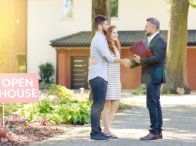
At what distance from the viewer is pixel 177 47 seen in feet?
89.0

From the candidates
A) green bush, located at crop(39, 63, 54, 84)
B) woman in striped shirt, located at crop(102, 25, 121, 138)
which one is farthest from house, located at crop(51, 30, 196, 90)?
woman in striped shirt, located at crop(102, 25, 121, 138)

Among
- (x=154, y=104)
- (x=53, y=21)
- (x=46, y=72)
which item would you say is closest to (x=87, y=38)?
(x=53, y=21)

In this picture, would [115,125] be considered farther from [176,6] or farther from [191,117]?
[176,6]

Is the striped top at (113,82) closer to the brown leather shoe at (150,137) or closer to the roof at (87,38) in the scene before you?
the brown leather shoe at (150,137)

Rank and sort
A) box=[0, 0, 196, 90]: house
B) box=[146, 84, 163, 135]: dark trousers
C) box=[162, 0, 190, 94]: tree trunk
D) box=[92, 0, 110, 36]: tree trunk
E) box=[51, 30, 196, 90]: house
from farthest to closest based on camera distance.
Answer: box=[0, 0, 196, 90]: house
box=[51, 30, 196, 90]: house
box=[162, 0, 190, 94]: tree trunk
box=[92, 0, 110, 36]: tree trunk
box=[146, 84, 163, 135]: dark trousers

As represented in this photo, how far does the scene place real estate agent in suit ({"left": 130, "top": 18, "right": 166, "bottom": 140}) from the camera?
9648 millimetres

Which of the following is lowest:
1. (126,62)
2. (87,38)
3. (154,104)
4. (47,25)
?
(154,104)

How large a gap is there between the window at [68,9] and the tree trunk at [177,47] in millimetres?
13814

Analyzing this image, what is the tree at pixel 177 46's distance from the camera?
1053 inches

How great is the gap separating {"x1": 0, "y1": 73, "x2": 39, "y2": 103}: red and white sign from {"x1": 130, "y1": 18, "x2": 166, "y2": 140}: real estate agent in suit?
200 centimetres

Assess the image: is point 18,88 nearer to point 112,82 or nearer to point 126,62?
point 112,82

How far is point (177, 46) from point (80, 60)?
12448mm

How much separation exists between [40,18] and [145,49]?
31.0m

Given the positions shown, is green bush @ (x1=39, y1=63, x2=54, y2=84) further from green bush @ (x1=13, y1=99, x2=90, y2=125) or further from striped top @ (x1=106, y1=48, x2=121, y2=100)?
striped top @ (x1=106, y1=48, x2=121, y2=100)
